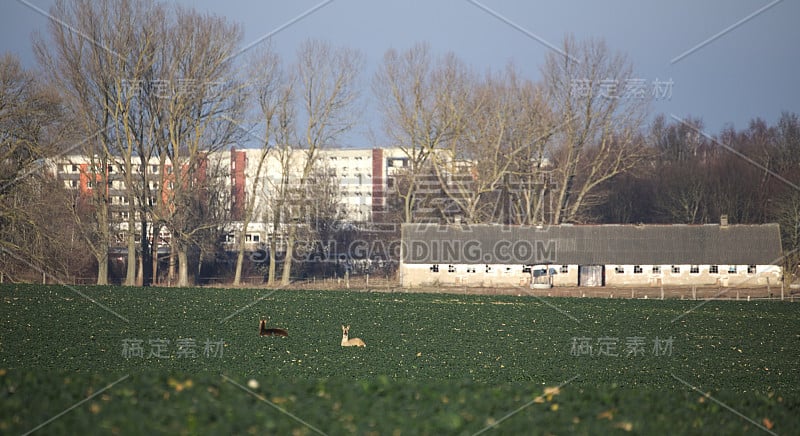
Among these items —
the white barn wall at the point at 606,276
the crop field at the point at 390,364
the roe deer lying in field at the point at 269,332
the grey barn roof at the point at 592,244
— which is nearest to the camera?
the crop field at the point at 390,364

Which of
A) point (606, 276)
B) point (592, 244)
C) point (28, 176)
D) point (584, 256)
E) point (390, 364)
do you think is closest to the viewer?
point (390, 364)

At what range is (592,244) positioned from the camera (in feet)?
206

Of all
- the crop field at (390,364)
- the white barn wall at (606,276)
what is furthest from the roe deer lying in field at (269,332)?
the white barn wall at (606,276)

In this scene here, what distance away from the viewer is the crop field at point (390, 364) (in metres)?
8.29

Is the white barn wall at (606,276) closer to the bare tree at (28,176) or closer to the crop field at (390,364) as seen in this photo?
the crop field at (390,364)

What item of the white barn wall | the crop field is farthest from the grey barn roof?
the crop field

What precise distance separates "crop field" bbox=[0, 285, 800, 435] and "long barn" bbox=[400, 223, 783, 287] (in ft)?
49.6

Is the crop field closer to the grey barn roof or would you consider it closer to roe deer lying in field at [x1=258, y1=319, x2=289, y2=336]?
roe deer lying in field at [x1=258, y1=319, x2=289, y2=336]

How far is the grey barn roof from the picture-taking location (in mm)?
61031

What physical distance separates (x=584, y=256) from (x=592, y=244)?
5.65 feet

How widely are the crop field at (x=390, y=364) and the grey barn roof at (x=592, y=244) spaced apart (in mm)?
15714

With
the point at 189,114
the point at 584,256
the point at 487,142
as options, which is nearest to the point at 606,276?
the point at 584,256

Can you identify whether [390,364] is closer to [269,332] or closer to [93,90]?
[269,332]

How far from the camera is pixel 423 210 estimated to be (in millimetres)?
71375
